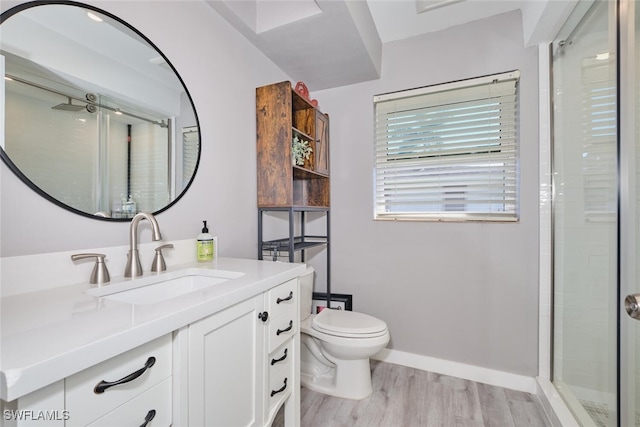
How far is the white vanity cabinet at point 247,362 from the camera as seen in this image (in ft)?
2.62

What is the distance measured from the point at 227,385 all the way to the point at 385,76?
2.23m

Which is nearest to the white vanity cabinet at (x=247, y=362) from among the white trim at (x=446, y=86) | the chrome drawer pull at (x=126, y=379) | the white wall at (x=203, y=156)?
the chrome drawer pull at (x=126, y=379)

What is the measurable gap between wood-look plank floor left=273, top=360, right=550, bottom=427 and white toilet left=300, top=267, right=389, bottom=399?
0.22 ft

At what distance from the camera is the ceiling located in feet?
5.12

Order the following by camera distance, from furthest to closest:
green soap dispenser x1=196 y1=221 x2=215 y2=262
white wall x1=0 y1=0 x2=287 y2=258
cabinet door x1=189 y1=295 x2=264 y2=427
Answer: green soap dispenser x1=196 y1=221 x2=215 y2=262, white wall x1=0 y1=0 x2=287 y2=258, cabinet door x1=189 y1=295 x2=264 y2=427

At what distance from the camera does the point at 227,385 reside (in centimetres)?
90

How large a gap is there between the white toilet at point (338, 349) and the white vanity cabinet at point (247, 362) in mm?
441

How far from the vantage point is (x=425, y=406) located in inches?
66.3

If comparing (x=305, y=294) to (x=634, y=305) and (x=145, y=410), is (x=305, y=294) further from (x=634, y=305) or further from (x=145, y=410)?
(x=634, y=305)

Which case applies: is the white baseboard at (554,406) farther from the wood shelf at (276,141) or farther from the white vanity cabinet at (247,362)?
the wood shelf at (276,141)

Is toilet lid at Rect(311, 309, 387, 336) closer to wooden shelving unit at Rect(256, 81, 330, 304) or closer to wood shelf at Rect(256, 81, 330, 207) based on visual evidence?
wooden shelving unit at Rect(256, 81, 330, 304)

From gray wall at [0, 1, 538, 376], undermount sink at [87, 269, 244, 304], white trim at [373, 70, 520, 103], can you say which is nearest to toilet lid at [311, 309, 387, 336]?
gray wall at [0, 1, 538, 376]

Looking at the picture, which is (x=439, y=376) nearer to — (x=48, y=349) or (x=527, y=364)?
(x=527, y=364)

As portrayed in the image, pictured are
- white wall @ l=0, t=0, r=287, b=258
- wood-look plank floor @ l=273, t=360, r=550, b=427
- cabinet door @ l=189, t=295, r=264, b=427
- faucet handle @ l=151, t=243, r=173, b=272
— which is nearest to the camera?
cabinet door @ l=189, t=295, r=264, b=427
